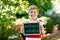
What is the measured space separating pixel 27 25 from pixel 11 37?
13 centimetres

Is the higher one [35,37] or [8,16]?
[8,16]

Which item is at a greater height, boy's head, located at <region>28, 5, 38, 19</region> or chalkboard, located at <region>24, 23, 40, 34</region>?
boy's head, located at <region>28, 5, 38, 19</region>

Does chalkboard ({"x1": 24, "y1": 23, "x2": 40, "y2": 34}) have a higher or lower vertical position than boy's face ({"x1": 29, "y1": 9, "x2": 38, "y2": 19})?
lower

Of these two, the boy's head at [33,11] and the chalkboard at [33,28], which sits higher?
the boy's head at [33,11]

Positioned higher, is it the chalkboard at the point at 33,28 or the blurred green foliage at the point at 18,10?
the blurred green foliage at the point at 18,10

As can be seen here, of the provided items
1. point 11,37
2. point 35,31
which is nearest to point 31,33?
point 35,31

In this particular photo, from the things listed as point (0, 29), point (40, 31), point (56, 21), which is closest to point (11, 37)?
point (0, 29)

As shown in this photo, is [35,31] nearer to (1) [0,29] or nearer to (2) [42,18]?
(2) [42,18]

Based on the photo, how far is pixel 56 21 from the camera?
1.03 metres

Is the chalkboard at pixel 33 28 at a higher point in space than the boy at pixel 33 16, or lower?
lower

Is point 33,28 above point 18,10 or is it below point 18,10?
below

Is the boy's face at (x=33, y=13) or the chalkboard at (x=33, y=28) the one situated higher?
the boy's face at (x=33, y=13)

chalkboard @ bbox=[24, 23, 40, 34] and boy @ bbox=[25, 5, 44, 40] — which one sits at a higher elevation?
boy @ bbox=[25, 5, 44, 40]

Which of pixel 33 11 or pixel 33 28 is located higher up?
pixel 33 11
